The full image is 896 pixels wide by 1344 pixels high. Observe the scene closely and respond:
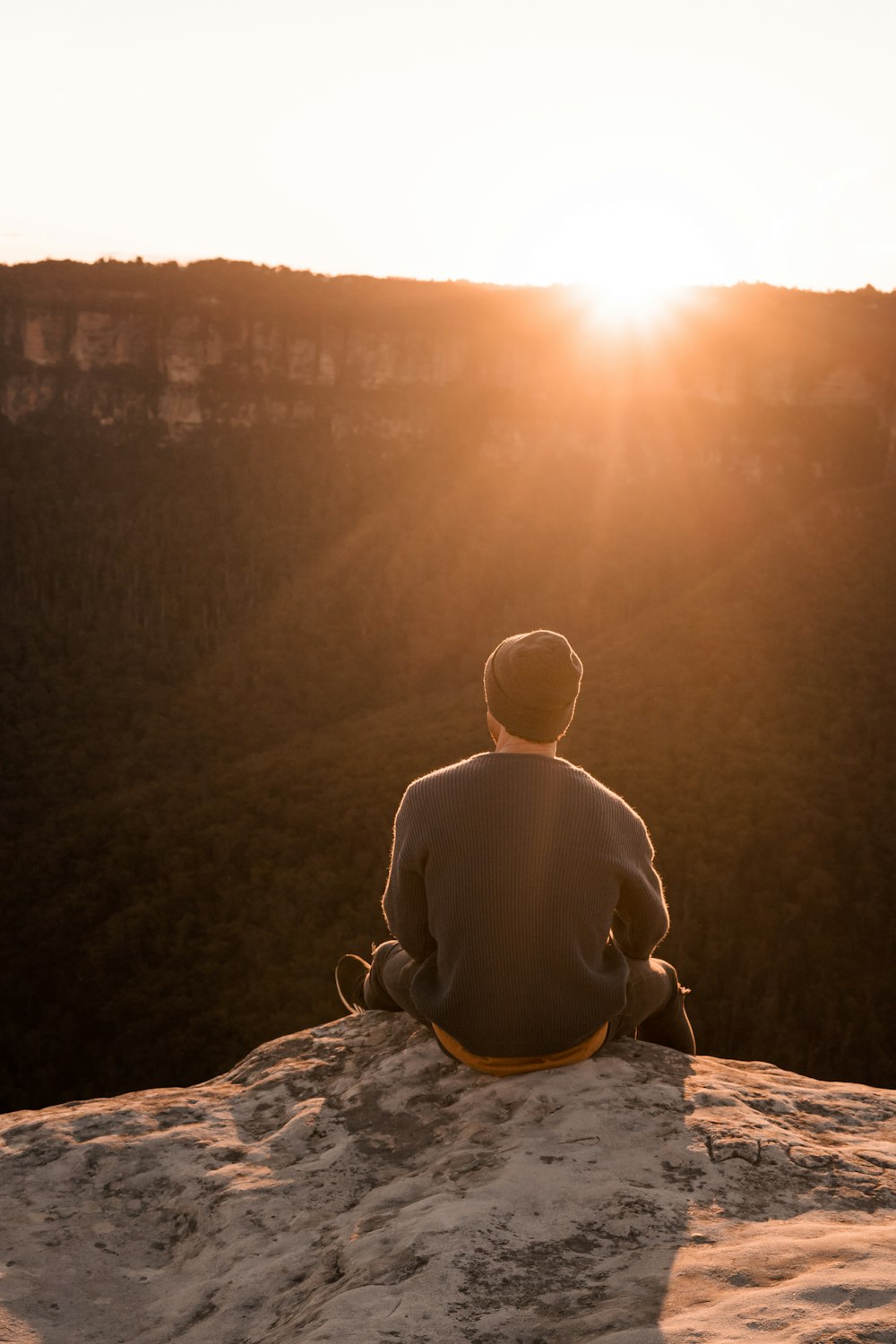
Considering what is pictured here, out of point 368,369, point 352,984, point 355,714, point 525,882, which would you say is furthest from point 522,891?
point 368,369

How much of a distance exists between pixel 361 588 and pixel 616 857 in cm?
4690

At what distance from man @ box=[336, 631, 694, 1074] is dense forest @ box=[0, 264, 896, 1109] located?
2016 centimetres

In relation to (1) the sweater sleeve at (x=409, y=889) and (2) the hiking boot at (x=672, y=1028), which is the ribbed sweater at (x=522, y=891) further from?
(2) the hiking boot at (x=672, y=1028)

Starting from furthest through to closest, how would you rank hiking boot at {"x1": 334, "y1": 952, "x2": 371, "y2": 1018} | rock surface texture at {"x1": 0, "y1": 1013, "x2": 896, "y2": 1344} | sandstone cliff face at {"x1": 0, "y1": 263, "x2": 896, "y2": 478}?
sandstone cliff face at {"x1": 0, "y1": 263, "x2": 896, "y2": 478} < hiking boot at {"x1": 334, "y1": 952, "x2": 371, "y2": 1018} < rock surface texture at {"x1": 0, "y1": 1013, "x2": 896, "y2": 1344}

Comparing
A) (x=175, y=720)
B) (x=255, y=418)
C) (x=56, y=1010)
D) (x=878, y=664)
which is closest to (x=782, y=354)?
(x=878, y=664)

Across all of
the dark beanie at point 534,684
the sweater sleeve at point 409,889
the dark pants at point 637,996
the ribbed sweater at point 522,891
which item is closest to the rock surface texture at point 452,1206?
the dark pants at point 637,996

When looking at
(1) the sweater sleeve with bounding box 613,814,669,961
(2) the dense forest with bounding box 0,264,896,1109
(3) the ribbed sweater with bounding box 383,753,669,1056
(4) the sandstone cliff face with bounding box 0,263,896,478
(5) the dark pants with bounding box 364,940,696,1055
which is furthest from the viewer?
(4) the sandstone cliff face with bounding box 0,263,896,478

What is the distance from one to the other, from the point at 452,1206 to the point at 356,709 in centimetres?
4133

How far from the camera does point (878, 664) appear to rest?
3456cm

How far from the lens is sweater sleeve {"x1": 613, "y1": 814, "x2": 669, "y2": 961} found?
13.9 feet

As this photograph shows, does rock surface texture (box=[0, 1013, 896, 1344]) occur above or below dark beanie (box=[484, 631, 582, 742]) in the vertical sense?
below

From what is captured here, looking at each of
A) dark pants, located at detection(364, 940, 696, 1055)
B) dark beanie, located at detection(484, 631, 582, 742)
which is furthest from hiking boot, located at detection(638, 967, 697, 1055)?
dark beanie, located at detection(484, 631, 582, 742)

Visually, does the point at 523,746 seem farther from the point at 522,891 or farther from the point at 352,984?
the point at 352,984

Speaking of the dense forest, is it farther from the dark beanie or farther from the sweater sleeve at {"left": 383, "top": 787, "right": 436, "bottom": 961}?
the dark beanie
